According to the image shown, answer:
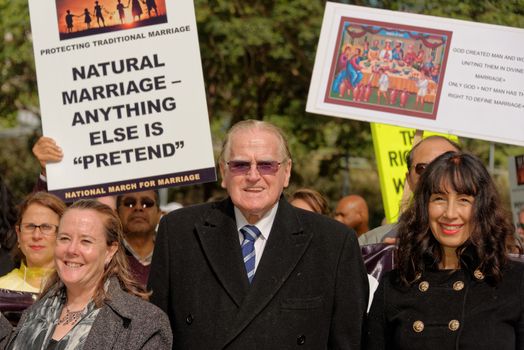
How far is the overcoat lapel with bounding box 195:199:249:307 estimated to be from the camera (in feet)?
15.6

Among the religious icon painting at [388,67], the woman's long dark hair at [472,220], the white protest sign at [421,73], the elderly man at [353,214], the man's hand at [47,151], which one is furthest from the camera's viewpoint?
the elderly man at [353,214]

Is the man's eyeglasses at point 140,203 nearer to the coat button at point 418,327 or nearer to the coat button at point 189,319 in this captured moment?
the coat button at point 189,319

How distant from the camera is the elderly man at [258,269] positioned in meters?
4.70

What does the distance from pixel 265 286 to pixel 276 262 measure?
124 mm

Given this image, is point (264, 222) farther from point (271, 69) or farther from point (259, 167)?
point (271, 69)

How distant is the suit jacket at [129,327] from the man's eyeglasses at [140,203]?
107 inches

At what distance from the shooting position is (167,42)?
6.47 m

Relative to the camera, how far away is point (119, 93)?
6.53 meters

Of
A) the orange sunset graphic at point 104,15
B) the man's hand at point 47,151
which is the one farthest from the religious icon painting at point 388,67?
the man's hand at point 47,151

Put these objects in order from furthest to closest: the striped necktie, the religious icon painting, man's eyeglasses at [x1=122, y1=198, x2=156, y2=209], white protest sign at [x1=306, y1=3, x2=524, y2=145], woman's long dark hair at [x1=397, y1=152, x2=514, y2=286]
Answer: man's eyeglasses at [x1=122, y1=198, x2=156, y2=209], the religious icon painting, white protest sign at [x1=306, y1=3, x2=524, y2=145], the striped necktie, woman's long dark hair at [x1=397, y1=152, x2=514, y2=286]

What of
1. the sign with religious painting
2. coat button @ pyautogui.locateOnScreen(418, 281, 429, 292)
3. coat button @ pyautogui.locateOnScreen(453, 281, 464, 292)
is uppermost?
coat button @ pyautogui.locateOnScreen(453, 281, 464, 292)

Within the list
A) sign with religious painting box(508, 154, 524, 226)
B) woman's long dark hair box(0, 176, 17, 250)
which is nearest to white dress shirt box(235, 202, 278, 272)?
woman's long dark hair box(0, 176, 17, 250)

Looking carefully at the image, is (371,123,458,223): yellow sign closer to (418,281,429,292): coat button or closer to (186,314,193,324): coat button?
(418,281,429,292): coat button

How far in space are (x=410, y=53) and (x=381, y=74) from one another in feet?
0.77
